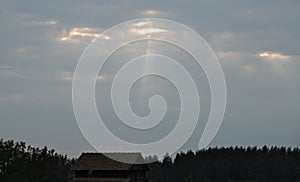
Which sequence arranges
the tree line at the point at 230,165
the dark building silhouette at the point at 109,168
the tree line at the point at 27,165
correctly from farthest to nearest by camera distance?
the tree line at the point at 230,165, the dark building silhouette at the point at 109,168, the tree line at the point at 27,165

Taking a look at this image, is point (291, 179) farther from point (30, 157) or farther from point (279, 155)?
point (30, 157)

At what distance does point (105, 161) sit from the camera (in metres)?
83.2

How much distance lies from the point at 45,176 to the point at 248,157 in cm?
10983

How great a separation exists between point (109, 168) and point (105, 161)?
2356 millimetres

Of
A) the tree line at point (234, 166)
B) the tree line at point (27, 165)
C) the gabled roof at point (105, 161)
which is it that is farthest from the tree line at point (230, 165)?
the tree line at point (27, 165)

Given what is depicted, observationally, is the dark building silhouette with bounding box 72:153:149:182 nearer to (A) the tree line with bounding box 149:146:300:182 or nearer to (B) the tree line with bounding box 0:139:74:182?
(B) the tree line with bounding box 0:139:74:182

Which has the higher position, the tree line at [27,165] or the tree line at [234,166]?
the tree line at [234,166]

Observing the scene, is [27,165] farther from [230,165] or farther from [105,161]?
[230,165]

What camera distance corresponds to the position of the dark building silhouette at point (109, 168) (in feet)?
264

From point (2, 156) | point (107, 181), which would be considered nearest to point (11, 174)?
point (2, 156)

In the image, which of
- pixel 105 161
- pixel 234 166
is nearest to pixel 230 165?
pixel 234 166

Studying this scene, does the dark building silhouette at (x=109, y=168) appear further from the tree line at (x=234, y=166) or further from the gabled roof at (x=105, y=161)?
the tree line at (x=234, y=166)

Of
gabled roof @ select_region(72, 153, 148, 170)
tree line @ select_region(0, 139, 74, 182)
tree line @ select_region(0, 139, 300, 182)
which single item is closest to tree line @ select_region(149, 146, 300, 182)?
tree line @ select_region(0, 139, 300, 182)

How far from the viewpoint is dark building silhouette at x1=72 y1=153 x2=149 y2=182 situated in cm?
8050
